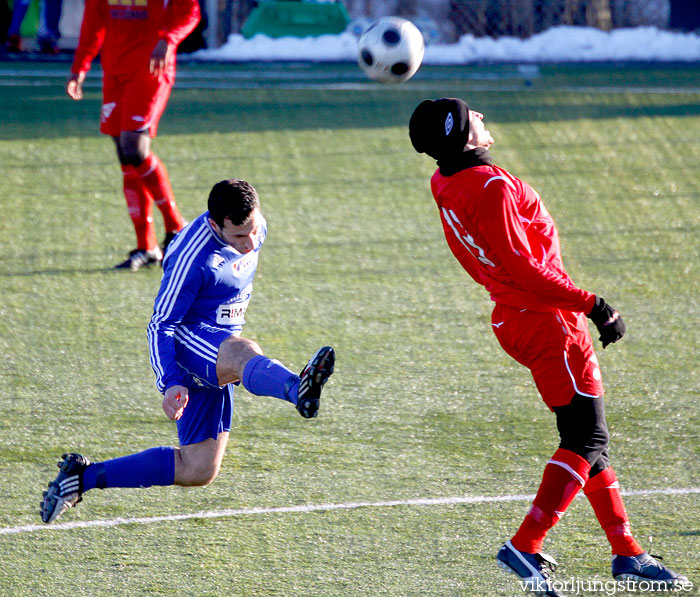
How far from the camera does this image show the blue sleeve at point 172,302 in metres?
4.09

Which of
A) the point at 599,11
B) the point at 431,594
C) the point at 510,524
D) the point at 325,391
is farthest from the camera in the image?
the point at 599,11

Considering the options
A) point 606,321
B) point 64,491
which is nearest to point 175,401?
point 64,491

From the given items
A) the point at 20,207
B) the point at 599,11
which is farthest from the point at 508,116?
the point at 20,207

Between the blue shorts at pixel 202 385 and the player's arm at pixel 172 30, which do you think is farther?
the player's arm at pixel 172 30

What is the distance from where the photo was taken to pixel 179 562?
4207 millimetres

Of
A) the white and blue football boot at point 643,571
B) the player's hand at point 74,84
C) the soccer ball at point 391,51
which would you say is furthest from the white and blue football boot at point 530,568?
the player's hand at point 74,84

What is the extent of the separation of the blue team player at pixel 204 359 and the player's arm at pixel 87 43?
154 inches

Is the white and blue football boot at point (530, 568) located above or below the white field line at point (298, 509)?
above

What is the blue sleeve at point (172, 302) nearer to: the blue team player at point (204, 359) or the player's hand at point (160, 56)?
the blue team player at point (204, 359)

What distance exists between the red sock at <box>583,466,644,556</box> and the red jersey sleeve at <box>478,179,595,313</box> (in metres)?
0.70

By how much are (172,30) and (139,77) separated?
16.2 inches

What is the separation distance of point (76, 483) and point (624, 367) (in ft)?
11.6

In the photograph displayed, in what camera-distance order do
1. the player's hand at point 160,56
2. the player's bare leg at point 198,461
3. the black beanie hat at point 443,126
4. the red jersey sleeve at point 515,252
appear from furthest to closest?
the player's hand at point 160,56 < the player's bare leg at point 198,461 < the black beanie hat at point 443,126 < the red jersey sleeve at point 515,252

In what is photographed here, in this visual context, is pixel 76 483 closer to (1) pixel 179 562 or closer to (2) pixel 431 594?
(1) pixel 179 562
